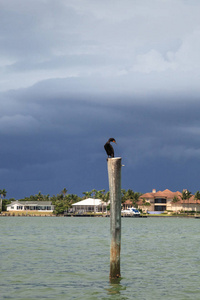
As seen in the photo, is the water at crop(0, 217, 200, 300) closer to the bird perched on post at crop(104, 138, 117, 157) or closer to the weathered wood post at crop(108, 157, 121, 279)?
the weathered wood post at crop(108, 157, 121, 279)

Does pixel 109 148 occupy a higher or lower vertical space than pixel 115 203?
higher

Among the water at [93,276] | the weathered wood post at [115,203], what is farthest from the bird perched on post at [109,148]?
the water at [93,276]

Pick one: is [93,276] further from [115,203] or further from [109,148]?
[109,148]

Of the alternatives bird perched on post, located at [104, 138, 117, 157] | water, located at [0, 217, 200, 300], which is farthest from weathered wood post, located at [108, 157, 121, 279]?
water, located at [0, 217, 200, 300]

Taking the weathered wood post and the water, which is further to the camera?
the water

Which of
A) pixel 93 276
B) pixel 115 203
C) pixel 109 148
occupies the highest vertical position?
pixel 109 148

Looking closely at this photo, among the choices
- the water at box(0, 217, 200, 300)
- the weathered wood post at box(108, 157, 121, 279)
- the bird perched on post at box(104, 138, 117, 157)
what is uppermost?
the bird perched on post at box(104, 138, 117, 157)

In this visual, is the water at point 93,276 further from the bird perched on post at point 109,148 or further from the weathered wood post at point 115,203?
the bird perched on post at point 109,148

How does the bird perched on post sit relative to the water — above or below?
above

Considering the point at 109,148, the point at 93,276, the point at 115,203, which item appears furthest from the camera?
the point at 93,276

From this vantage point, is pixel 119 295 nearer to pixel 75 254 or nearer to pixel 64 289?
pixel 64 289

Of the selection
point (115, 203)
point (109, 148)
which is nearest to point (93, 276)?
point (115, 203)

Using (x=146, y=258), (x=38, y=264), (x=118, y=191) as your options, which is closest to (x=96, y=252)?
(x=146, y=258)

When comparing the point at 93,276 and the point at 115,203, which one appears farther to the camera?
the point at 93,276
